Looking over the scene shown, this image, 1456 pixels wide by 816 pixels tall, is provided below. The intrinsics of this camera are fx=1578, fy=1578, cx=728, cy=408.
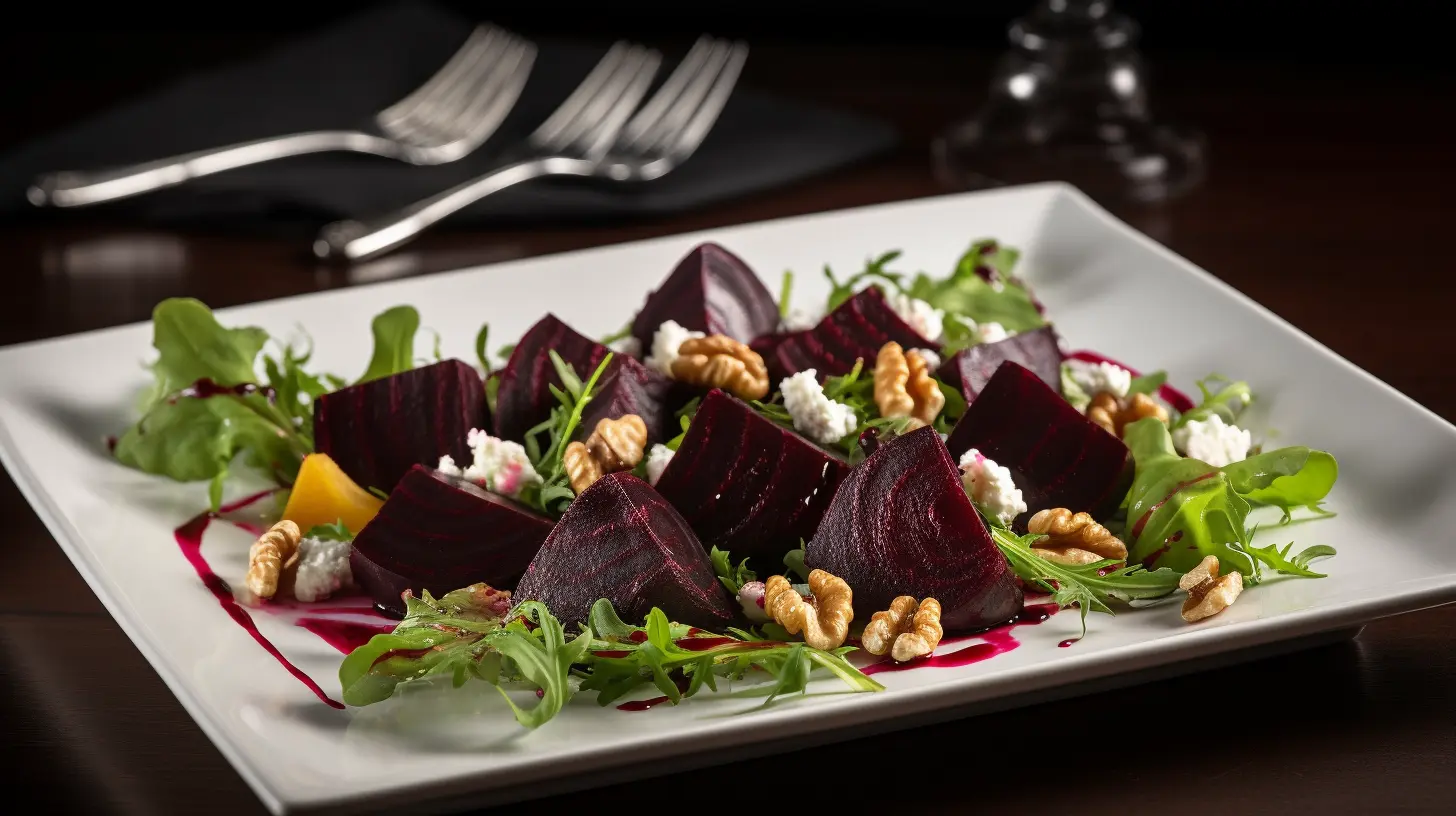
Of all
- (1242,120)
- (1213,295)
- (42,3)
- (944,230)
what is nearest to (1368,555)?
(1213,295)

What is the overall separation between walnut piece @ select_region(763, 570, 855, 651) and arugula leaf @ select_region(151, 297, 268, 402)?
38.7 inches

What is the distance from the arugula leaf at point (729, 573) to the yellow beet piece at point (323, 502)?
0.48m

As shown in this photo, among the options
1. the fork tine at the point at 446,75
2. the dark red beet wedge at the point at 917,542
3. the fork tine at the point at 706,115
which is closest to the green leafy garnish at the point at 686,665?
the dark red beet wedge at the point at 917,542

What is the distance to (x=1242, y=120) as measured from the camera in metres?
4.36

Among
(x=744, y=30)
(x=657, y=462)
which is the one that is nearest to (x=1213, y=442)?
(x=657, y=462)

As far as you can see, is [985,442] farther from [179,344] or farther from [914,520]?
[179,344]

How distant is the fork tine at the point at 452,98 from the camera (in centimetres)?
383

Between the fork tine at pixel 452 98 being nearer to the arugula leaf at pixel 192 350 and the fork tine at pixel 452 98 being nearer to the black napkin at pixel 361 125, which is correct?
the black napkin at pixel 361 125

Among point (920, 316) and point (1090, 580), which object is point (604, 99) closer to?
point (920, 316)

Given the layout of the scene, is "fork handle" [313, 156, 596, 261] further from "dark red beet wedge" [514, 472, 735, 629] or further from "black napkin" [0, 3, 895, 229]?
"dark red beet wedge" [514, 472, 735, 629]

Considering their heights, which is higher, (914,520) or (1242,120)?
(1242,120)

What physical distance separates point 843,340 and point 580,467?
19.3 inches

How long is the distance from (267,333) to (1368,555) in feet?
5.25

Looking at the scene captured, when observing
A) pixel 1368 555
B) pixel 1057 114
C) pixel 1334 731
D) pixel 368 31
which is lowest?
pixel 1334 731
